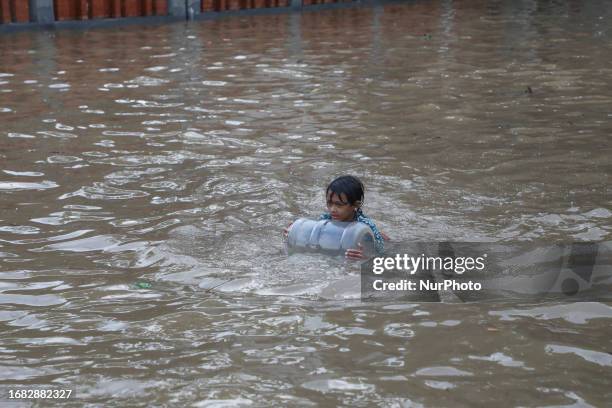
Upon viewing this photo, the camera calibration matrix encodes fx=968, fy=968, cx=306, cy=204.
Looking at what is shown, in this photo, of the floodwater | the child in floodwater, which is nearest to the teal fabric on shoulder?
the child in floodwater

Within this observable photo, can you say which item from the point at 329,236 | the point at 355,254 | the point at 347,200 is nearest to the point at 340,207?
the point at 347,200

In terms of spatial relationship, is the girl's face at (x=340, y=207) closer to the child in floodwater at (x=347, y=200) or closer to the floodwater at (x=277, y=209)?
the child in floodwater at (x=347, y=200)

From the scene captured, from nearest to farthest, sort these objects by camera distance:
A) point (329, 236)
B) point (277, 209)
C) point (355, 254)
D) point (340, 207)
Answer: point (355, 254) < point (329, 236) < point (340, 207) < point (277, 209)

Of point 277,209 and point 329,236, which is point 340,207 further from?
point 277,209

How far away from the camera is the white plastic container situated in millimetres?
6629

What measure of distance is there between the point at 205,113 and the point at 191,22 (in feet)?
35.9

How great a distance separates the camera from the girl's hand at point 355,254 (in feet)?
21.5

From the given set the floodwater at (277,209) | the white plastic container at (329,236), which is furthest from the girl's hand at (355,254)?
the floodwater at (277,209)

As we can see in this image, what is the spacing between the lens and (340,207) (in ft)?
22.4

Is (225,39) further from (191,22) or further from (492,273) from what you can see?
(492,273)

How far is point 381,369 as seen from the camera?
4660 mm

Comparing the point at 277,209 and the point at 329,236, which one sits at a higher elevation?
the point at 329,236

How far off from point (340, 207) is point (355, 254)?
0.43 metres

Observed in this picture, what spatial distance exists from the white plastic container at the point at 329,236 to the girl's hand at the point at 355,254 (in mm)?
34
